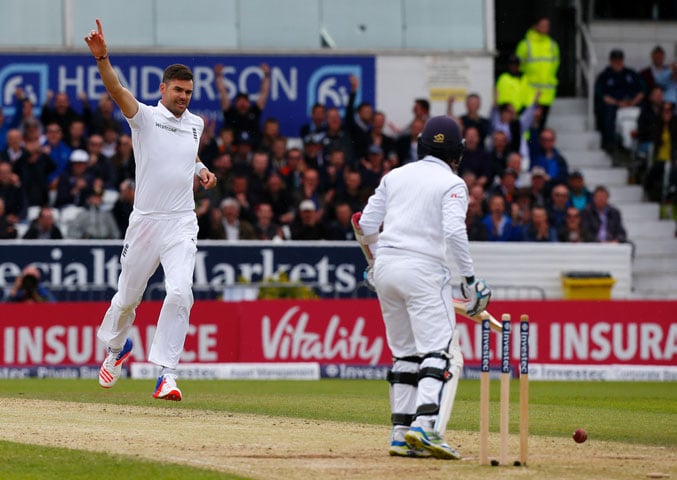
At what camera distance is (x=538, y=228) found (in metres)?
23.7

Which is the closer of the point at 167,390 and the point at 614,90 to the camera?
the point at 167,390

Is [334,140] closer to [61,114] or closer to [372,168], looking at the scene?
[372,168]

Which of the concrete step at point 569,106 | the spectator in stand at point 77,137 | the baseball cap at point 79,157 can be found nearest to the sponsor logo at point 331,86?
the concrete step at point 569,106

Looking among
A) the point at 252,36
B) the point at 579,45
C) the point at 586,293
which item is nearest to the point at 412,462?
the point at 586,293

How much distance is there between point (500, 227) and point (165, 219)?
12.4 m

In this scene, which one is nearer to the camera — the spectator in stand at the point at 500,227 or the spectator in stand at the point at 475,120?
the spectator in stand at the point at 500,227

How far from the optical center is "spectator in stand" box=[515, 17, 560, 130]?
2627 centimetres

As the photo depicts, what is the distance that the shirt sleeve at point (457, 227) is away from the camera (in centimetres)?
949

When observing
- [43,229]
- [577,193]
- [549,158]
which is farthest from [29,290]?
[549,158]

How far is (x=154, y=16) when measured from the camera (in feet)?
85.7

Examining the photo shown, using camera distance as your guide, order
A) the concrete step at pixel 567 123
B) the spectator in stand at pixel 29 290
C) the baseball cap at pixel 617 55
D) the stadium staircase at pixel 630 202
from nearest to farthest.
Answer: the spectator in stand at pixel 29 290 → the stadium staircase at pixel 630 202 → the baseball cap at pixel 617 55 → the concrete step at pixel 567 123

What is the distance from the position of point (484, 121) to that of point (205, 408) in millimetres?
12563

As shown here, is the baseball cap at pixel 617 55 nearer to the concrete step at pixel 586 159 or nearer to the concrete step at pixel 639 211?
the concrete step at pixel 586 159

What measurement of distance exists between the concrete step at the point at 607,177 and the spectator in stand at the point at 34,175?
9549mm
